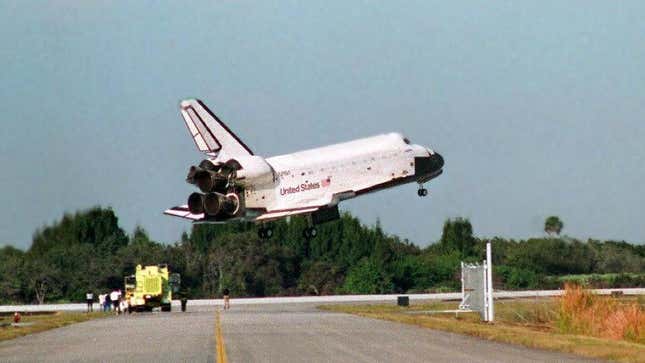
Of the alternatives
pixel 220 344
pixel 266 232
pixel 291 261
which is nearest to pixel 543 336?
pixel 220 344

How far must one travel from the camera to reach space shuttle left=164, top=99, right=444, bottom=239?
2827 inches

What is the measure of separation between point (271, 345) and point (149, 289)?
46874 mm

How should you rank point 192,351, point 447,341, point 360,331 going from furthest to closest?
1. point 360,331
2. point 447,341
3. point 192,351

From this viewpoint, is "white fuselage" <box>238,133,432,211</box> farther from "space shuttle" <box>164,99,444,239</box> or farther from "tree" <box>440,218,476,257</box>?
"tree" <box>440,218,476,257</box>

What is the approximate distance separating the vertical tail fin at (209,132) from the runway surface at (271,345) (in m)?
24.9

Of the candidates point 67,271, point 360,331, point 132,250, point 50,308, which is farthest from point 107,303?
point 360,331

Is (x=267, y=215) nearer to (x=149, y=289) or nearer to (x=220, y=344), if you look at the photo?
(x=149, y=289)

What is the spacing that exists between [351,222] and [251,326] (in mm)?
95326

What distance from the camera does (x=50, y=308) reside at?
101 m

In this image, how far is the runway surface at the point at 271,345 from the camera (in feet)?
105

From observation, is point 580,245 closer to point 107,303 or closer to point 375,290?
point 375,290

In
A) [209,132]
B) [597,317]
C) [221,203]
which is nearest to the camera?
[597,317]

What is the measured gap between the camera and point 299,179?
73875mm

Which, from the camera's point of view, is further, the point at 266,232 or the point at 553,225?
the point at 553,225
